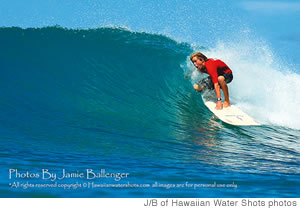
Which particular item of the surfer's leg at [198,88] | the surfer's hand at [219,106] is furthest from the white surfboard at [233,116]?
the surfer's leg at [198,88]

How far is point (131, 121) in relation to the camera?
778 cm

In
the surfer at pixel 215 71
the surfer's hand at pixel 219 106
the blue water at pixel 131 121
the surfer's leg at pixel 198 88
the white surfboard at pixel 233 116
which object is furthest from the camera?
the surfer's leg at pixel 198 88

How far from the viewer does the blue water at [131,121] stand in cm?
424

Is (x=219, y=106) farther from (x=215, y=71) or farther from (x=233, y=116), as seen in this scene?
(x=215, y=71)

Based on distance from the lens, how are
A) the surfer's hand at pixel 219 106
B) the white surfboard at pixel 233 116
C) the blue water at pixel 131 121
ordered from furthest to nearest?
1. the surfer's hand at pixel 219 106
2. the white surfboard at pixel 233 116
3. the blue water at pixel 131 121

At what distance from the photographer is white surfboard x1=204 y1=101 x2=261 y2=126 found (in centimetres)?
788

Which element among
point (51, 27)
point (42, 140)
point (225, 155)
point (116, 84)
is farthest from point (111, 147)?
point (51, 27)

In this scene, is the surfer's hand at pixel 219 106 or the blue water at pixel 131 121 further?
the surfer's hand at pixel 219 106

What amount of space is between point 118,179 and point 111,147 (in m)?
1.71

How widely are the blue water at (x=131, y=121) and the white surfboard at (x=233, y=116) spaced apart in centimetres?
19

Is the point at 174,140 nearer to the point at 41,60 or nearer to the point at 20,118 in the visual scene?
the point at 20,118

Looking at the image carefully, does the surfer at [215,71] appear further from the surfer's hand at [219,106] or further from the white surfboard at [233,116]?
the white surfboard at [233,116]

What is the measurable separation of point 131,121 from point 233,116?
83.2 inches
